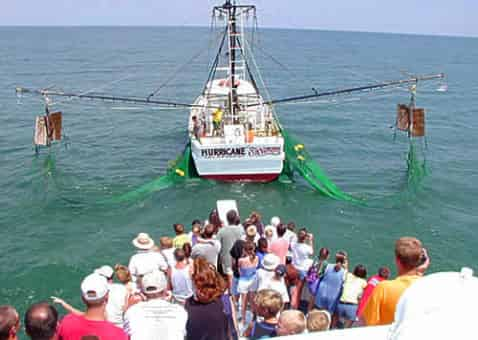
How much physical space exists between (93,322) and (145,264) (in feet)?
7.38

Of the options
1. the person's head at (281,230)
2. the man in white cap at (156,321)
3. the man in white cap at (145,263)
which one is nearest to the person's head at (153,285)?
the man in white cap at (156,321)

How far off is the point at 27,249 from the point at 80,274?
253 cm

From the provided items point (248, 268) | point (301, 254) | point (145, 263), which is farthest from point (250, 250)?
point (145, 263)

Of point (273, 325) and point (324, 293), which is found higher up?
point (273, 325)

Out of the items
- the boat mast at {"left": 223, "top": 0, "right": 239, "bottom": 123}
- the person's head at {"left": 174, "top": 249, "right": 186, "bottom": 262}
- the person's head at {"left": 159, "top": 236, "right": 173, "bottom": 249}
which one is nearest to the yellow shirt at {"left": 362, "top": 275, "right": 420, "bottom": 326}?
the person's head at {"left": 174, "top": 249, "right": 186, "bottom": 262}

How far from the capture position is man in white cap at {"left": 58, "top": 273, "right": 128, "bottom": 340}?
371 centimetres

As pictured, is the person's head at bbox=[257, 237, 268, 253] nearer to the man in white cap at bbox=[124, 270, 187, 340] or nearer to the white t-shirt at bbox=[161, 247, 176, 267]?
the white t-shirt at bbox=[161, 247, 176, 267]

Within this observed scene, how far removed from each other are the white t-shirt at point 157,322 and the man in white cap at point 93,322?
36 centimetres

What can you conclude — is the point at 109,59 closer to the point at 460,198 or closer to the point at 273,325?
the point at 460,198

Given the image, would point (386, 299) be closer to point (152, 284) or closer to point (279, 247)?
point (152, 284)

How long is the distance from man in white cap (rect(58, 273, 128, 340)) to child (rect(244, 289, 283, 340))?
1.34 m

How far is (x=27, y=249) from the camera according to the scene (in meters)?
12.5

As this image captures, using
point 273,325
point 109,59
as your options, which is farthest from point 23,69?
point 273,325

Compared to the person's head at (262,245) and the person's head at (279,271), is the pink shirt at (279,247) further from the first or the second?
the person's head at (279,271)
